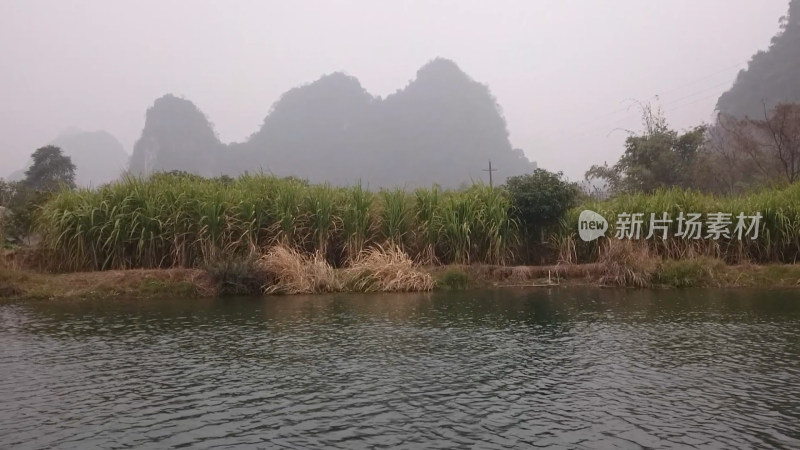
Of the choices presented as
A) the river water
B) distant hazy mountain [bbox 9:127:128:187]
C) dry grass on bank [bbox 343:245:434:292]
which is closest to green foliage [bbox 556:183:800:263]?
dry grass on bank [bbox 343:245:434:292]

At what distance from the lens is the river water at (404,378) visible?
15.4 ft

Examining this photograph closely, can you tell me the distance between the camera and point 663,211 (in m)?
15.2

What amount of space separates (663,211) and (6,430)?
48.9ft

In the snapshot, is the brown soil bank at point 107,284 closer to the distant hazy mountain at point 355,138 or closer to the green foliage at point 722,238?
the green foliage at point 722,238

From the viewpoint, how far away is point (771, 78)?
46844 millimetres

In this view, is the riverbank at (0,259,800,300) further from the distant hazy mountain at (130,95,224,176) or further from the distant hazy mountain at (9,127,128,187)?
the distant hazy mountain at (9,127,128,187)

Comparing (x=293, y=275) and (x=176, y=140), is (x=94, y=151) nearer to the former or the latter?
(x=176, y=140)

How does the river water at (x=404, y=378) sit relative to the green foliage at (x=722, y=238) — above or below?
below

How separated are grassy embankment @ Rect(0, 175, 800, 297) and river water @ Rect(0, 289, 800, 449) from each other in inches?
112

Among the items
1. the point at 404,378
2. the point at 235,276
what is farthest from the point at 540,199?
the point at 404,378

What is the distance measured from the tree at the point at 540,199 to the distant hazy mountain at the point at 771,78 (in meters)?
37.0

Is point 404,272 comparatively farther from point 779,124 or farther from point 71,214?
point 779,124

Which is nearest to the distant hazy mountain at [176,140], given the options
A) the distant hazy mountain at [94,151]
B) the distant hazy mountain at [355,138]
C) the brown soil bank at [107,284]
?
the distant hazy mountain at [355,138]

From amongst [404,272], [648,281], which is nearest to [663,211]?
[648,281]
